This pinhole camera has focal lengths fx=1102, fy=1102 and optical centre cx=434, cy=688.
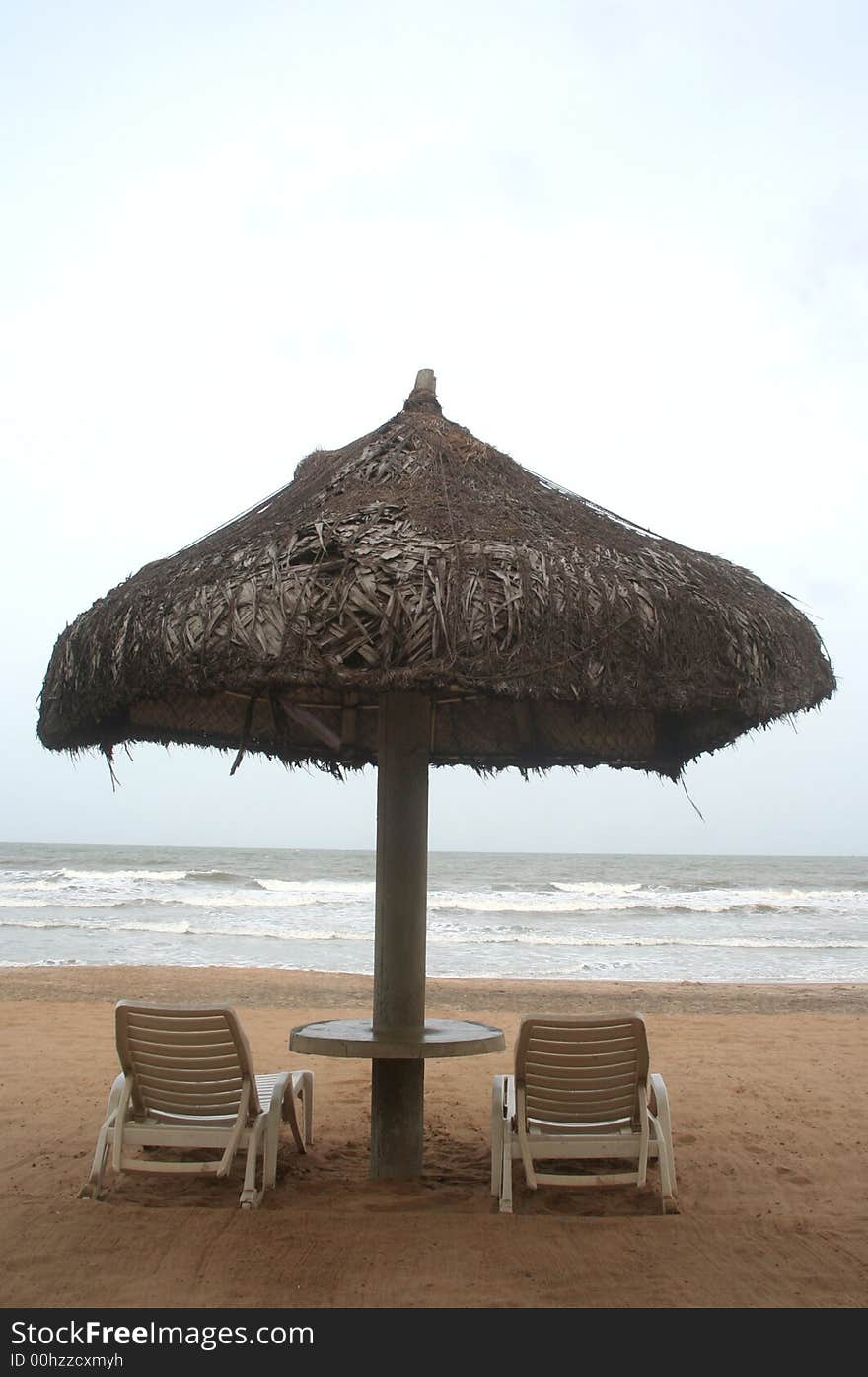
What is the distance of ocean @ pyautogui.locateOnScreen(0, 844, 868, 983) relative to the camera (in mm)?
18766

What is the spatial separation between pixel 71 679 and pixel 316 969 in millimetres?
13789

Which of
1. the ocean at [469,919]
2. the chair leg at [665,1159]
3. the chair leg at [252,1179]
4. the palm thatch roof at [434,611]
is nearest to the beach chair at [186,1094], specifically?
the chair leg at [252,1179]

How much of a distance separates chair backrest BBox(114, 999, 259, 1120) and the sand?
383mm

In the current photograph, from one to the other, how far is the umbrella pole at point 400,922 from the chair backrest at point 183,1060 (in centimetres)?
65

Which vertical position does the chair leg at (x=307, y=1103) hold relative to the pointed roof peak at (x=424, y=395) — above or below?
below

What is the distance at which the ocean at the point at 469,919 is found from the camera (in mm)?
18766

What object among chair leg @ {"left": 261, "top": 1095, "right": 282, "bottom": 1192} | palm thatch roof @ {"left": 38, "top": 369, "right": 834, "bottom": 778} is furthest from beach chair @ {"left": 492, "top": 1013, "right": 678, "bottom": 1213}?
palm thatch roof @ {"left": 38, "top": 369, "right": 834, "bottom": 778}

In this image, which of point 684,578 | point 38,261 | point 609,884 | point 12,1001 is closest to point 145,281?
point 38,261

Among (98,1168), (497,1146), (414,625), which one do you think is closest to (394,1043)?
(497,1146)

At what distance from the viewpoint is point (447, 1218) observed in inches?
159

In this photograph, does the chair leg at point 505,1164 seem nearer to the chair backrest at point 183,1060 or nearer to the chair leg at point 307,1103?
the chair backrest at point 183,1060

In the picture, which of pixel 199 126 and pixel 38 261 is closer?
pixel 199 126

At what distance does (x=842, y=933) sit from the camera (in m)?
24.9
